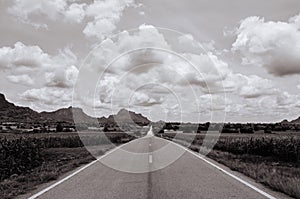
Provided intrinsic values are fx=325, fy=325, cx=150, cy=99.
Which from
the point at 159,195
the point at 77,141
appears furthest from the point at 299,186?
the point at 77,141

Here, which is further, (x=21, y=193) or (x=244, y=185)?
(x=244, y=185)

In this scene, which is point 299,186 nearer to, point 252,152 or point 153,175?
point 153,175

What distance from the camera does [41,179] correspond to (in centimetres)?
1127

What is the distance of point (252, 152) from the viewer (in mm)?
30578

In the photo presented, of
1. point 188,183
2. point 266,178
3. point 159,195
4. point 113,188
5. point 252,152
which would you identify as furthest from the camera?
point 252,152

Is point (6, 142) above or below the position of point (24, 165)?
above

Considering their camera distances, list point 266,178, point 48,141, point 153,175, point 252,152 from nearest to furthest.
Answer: point 266,178, point 153,175, point 252,152, point 48,141

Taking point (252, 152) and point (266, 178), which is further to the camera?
point (252, 152)

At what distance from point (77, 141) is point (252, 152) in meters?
25.3

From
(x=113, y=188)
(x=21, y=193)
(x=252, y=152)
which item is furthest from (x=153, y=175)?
(x=252, y=152)

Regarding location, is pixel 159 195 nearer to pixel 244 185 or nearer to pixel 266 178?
pixel 244 185

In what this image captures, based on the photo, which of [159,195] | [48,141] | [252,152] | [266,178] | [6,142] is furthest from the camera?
[48,141]

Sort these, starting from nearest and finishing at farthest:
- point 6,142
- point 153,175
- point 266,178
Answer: point 266,178 → point 153,175 → point 6,142

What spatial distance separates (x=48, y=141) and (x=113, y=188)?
38715 mm
